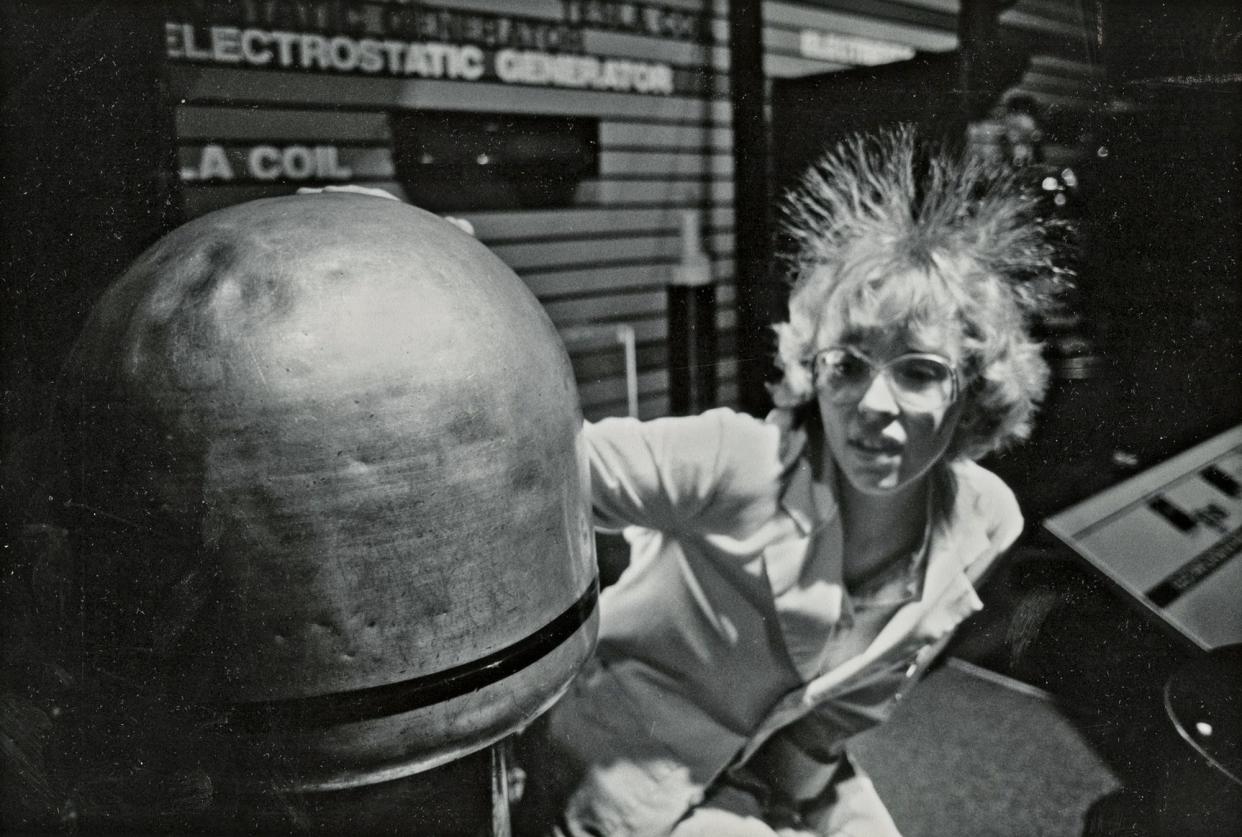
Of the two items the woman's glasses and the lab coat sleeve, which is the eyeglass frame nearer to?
the woman's glasses

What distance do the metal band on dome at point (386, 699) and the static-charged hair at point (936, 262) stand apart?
3.53ft

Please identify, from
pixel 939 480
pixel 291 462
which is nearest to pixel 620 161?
pixel 939 480

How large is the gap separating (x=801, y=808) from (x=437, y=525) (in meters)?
1.56

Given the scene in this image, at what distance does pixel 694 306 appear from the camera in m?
3.08

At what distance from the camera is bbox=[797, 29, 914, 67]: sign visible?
7.22 ft

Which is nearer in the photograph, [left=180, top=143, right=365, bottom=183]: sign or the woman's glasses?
the woman's glasses

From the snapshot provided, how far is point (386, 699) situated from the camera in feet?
3.04

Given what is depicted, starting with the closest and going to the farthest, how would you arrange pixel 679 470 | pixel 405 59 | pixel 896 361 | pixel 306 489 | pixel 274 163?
pixel 306 489 → pixel 896 361 → pixel 679 470 → pixel 274 163 → pixel 405 59

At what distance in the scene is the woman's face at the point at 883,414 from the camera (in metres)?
1.69

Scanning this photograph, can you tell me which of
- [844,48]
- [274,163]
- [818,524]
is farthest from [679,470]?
[844,48]

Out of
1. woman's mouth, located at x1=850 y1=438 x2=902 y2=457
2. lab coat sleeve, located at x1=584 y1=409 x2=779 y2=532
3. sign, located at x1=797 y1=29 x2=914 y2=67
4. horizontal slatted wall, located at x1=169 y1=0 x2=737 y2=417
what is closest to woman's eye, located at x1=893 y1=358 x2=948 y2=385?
woman's mouth, located at x1=850 y1=438 x2=902 y2=457

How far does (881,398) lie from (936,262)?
1.02ft

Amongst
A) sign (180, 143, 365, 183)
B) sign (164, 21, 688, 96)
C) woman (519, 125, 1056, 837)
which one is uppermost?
sign (164, 21, 688, 96)

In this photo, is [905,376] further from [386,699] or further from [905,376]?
[386,699]
